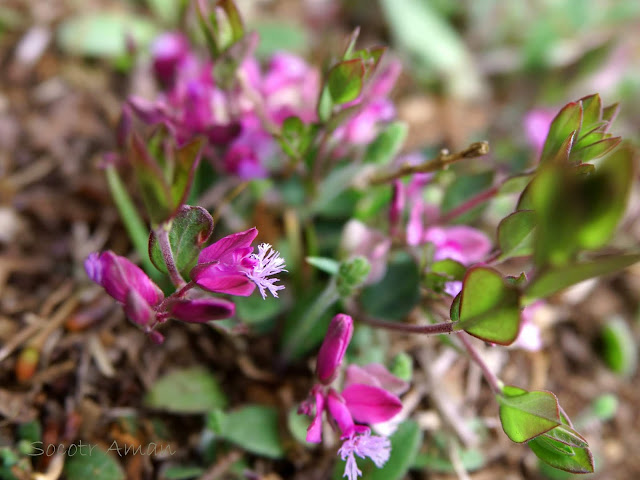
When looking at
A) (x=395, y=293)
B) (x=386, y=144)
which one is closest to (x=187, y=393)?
(x=395, y=293)

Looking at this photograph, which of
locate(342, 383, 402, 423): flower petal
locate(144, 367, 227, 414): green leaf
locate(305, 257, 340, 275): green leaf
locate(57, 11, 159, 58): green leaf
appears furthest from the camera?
locate(57, 11, 159, 58): green leaf

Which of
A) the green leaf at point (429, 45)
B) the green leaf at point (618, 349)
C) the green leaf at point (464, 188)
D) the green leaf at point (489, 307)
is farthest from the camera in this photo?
the green leaf at point (429, 45)

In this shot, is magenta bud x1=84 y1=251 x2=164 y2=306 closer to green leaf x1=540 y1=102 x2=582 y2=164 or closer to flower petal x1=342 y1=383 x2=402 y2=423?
flower petal x1=342 y1=383 x2=402 y2=423

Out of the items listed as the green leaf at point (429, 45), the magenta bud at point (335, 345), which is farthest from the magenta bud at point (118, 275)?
the green leaf at point (429, 45)

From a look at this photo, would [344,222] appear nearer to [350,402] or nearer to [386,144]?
[386,144]

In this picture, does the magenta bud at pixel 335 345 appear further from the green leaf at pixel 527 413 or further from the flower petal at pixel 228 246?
the green leaf at pixel 527 413

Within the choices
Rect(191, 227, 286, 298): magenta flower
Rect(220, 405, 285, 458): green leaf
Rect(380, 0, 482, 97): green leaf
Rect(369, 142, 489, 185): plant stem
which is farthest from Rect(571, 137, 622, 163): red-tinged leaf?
Rect(380, 0, 482, 97): green leaf
